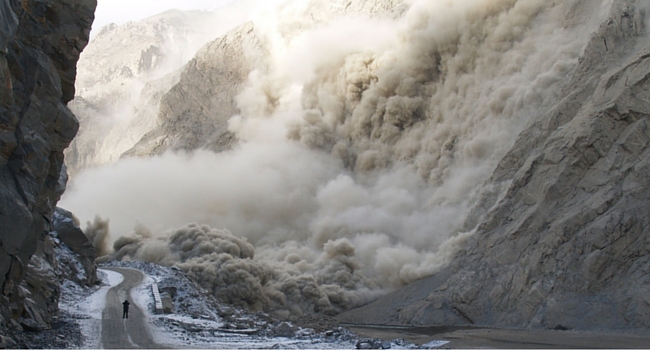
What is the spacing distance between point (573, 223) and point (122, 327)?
72.3 ft

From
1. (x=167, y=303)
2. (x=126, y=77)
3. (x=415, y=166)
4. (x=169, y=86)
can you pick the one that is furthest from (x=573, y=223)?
(x=126, y=77)

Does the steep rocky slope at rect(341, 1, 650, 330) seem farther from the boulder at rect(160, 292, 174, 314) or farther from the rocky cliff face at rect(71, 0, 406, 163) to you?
the rocky cliff face at rect(71, 0, 406, 163)

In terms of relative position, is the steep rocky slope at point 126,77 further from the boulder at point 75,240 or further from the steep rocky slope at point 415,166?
the boulder at point 75,240

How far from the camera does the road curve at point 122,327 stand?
65.0 ft

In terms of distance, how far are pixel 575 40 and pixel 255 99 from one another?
41.8 metres

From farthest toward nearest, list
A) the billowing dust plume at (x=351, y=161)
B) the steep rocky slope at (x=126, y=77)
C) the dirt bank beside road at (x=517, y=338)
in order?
the steep rocky slope at (x=126, y=77) → the billowing dust plume at (x=351, y=161) → the dirt bank beside road at (x=517, y=338)

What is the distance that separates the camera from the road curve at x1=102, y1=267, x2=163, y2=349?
19797 mm

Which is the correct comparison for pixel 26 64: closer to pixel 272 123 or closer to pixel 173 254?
pixel 173 254

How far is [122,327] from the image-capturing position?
22.8 m

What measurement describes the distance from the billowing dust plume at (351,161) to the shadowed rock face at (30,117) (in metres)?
25.4

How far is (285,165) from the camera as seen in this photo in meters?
65.3

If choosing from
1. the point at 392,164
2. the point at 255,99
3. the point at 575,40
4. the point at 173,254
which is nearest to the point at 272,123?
the point at 255,99

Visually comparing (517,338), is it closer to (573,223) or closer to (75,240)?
(573,223)

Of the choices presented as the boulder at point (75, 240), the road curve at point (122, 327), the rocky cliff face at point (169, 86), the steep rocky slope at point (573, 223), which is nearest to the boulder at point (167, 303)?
the road curve at point (122, 327)
